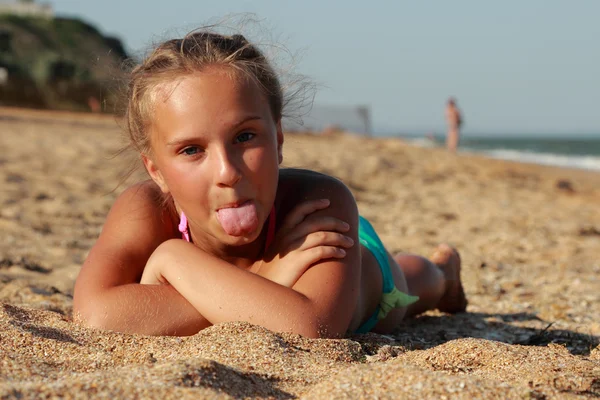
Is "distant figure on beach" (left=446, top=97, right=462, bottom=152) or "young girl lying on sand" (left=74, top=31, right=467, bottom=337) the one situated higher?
"young girl lying on sand" (left=74, top=31, right=467, bottom=337)

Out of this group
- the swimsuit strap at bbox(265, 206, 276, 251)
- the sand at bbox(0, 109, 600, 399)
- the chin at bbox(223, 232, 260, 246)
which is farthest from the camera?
the swimsuit strap at bbox(265, 206, 276, 251)

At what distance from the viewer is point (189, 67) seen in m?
2.28

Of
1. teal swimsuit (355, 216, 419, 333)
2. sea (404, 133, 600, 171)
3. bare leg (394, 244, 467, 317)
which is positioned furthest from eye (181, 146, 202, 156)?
sea (404, 133, 600, 171)

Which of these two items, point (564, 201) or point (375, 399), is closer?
point (375, 399)

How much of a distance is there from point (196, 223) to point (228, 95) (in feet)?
1.53

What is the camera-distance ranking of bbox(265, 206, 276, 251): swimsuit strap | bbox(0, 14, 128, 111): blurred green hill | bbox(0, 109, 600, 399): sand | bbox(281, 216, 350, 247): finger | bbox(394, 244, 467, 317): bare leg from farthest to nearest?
bbox(0, 14, 128, 111): blurred green hill
bbox(394, 244, 467, 317): bare leg
bbox(265, 206, 276, 251): swimsuit strap
bbox(281, 216, 350, 247): finger
bbox(0, 109, 600, 399): sand

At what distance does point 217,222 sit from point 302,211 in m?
0.35

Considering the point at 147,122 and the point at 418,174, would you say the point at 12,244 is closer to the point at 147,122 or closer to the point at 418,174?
the point at 147,122

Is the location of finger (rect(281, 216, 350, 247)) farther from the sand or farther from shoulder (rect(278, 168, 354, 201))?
the sand

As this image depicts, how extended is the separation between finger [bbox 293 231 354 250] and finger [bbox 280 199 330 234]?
0.33 feet

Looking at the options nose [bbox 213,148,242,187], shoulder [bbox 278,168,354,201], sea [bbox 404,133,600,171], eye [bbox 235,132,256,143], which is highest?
eye [bbox 235,132,256,143]

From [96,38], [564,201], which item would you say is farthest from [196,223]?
[96,38]

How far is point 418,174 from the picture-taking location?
990cm

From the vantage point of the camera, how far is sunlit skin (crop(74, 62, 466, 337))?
2203 mm
